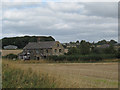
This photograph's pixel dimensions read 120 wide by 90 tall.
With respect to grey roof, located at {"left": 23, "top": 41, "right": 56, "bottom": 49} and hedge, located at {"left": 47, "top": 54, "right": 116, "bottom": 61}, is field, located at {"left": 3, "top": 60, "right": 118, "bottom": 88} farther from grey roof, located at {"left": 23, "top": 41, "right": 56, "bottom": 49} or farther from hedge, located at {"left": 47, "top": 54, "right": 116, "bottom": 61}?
grey roof, located at {"left": 23, "top": 41, "right": 56, "bottom": 49}

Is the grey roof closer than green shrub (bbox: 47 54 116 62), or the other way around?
green shrub (bbox: 47 54 116 62)

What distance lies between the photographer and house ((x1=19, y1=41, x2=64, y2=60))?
70.5 m

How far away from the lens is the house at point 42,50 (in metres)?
70.5

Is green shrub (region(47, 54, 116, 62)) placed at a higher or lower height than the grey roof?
lower

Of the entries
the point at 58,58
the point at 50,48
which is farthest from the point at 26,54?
the point at 58,58

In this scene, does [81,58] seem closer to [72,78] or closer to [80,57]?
[80,57]

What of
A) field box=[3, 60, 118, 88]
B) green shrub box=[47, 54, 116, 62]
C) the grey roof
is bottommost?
green shrub box=[47, 54, 116, 62]

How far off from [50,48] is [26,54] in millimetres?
10093

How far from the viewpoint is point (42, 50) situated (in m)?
72.1

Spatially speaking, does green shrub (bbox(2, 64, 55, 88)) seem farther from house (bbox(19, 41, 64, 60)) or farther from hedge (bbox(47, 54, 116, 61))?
house (bbox(19, 41, 64, 60))

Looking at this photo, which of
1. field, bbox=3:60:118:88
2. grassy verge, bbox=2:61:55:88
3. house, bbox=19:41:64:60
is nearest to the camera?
grassy verge, bbox=2:61:55:88

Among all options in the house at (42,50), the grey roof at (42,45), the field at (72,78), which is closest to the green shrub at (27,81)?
the field at (72,78)

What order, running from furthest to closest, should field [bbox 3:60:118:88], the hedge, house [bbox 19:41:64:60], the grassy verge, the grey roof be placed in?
the grey roof
house [bbox 19:41:64:60]
the hedge
field [bbox 3:60:118:88]
the grassy verge

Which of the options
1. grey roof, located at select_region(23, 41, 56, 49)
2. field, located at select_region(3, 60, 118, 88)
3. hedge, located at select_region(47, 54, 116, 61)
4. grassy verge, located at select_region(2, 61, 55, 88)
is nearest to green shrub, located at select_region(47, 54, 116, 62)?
hedge, located at select_region(47, 54, 116, 61)
